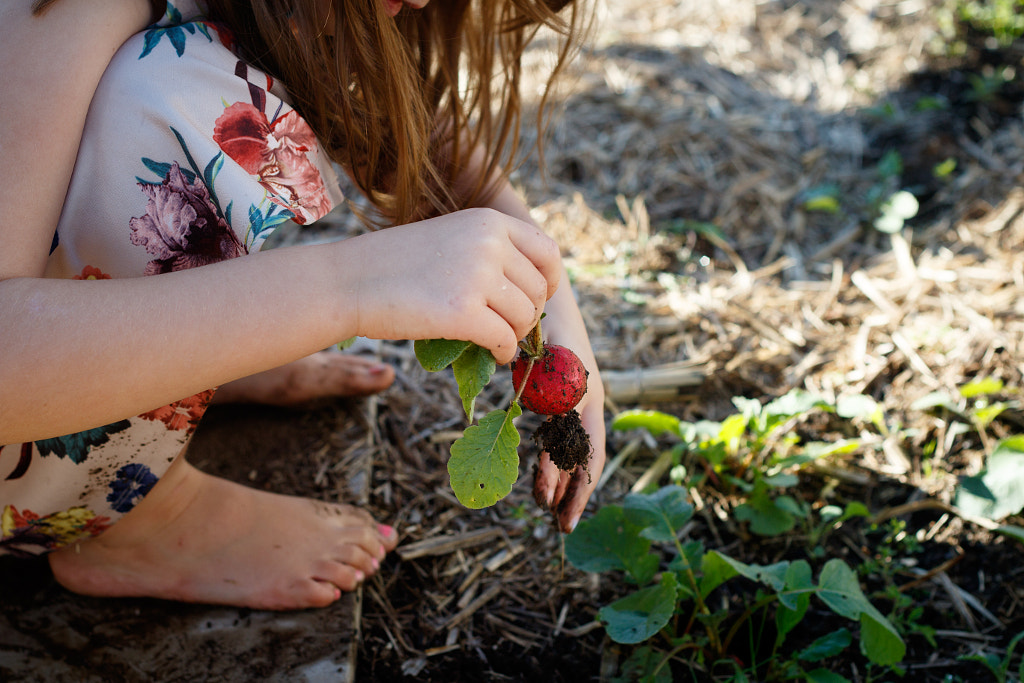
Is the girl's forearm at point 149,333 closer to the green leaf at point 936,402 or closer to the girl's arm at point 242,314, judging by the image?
the girl's arm at point 242,314

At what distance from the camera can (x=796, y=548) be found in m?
1.55

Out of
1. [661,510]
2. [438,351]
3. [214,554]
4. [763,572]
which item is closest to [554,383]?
[438,351]

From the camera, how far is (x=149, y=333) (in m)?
0.88

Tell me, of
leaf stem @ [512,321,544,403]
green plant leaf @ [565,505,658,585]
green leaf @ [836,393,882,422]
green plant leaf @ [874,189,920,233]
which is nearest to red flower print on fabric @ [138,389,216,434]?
leaf stem @ [512,321,544,403]

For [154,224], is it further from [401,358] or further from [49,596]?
[401,358]

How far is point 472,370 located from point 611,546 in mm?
556

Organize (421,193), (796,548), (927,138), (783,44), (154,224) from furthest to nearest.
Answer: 1. (783,44)
2. (927,138)
3. (796,548)
4. (421,193)
5. (154,224)

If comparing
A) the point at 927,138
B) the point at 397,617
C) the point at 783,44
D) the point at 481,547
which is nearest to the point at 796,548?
the point at 481,547

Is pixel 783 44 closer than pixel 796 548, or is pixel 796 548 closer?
pixel 796 548

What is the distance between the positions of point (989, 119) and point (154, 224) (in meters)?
2.91

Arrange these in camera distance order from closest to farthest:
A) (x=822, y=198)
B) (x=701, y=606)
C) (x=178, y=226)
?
1. (x=178, y=226)
2. (x=701, y=606)
3. (x=822, y=198)

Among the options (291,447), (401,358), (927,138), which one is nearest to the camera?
(291,447)

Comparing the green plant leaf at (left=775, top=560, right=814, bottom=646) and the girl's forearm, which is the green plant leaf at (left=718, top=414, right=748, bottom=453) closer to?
the green plant leaf at (left=775, top=560, right=814, bottom=646)

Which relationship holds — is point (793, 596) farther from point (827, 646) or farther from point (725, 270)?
point (725, 270)
